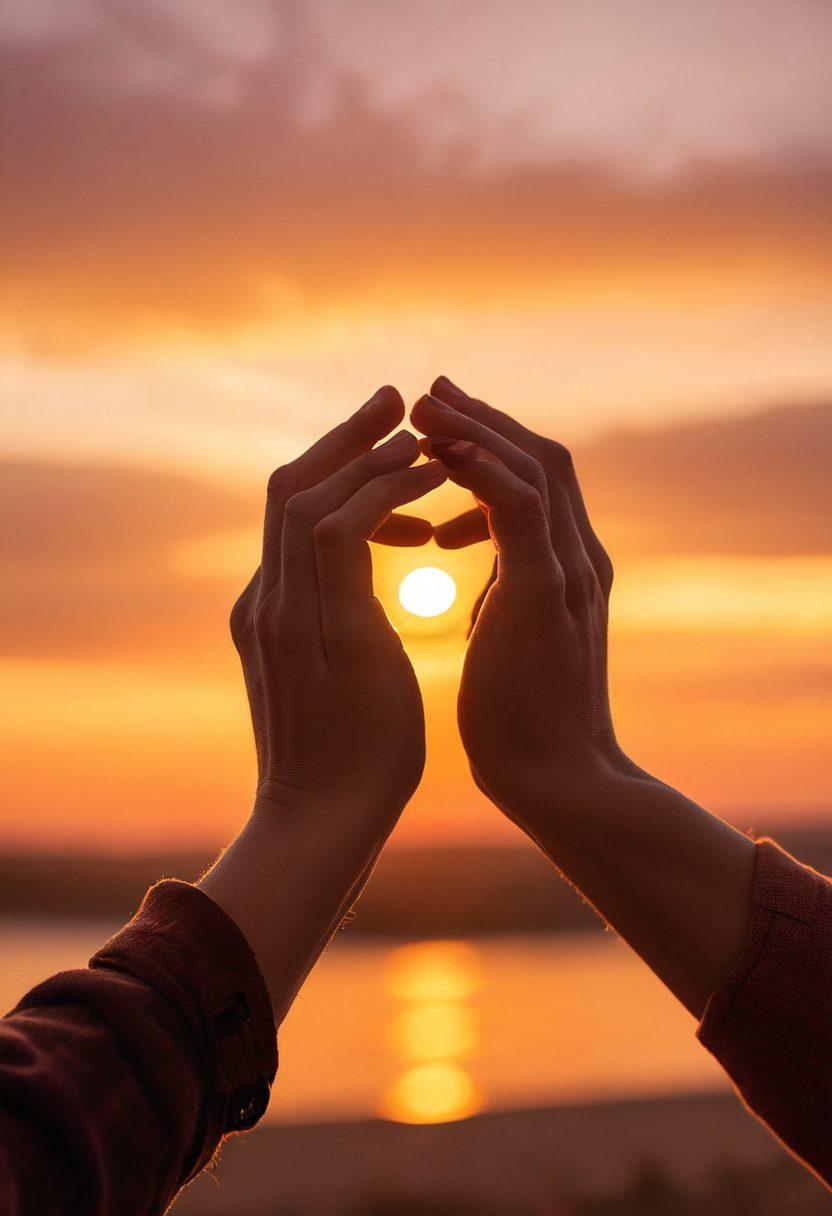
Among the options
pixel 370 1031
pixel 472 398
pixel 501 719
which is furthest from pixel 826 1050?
pixel 370 1031

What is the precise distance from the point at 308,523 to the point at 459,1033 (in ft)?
28.7

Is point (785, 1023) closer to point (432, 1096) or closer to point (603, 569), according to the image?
point (603, 569)

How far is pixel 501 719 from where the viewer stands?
1944 millimetres

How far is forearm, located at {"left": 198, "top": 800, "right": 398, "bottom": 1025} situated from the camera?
1552 mm

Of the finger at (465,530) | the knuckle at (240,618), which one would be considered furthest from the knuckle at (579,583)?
the knuckle at (240,618)

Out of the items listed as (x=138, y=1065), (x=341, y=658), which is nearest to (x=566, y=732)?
(x=341, y=658)

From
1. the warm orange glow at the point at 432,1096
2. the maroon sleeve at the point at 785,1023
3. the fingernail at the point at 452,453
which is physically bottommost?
the warm orange glow at the point at 432,1096

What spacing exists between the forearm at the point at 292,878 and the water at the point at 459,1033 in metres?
5.93

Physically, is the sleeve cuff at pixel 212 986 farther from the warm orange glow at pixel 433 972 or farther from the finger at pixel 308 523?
the warm orange glow at pixel 433 972

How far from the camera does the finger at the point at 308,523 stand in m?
1.93

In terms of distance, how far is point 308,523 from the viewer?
6.34 ft

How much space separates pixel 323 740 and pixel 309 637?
7.0 inches

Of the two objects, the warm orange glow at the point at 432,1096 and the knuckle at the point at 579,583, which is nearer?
the knuckle at the point at 579,583

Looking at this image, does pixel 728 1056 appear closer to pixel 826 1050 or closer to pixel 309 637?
pixel 826 1050
